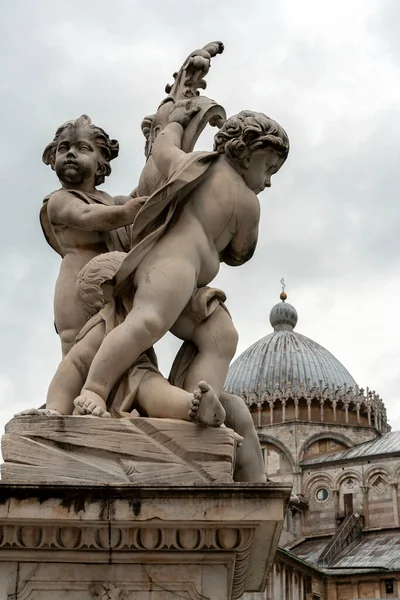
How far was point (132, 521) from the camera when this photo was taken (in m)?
4.88

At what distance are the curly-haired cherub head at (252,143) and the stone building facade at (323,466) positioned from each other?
4070 cm

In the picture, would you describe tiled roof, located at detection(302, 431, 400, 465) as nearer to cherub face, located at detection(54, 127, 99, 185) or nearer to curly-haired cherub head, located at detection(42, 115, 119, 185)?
curly-haired cherub head, located at detection(42, 115, 119, 185)

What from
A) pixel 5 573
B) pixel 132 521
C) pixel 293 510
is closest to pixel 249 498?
pixel 132 521

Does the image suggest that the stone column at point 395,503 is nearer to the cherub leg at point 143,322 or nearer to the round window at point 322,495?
the round window at point 322,495

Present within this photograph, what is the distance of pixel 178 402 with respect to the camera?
18.2ft

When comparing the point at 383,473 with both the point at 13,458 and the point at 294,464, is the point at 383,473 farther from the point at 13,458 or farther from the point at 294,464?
the point at 13,458

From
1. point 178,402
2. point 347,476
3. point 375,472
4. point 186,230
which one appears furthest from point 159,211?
point 347,476

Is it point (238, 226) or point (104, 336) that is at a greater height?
point (238, 226)

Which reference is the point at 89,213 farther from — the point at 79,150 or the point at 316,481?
the point at 316,481

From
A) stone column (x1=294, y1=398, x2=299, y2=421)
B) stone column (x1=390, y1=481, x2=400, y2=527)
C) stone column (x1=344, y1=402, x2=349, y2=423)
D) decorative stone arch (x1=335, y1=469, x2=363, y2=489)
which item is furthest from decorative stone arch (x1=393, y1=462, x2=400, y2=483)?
stone column (x1=294, y1=398, x2=299, y2=421)

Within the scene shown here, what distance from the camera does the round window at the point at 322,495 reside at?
63719 millimetres

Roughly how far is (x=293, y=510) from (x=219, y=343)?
198ft

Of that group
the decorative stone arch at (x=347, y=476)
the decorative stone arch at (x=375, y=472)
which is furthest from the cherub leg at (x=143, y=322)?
the decorative stone arch at (x=347, y=476)

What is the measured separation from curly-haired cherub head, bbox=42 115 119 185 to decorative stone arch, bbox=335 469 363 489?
2258 inches
